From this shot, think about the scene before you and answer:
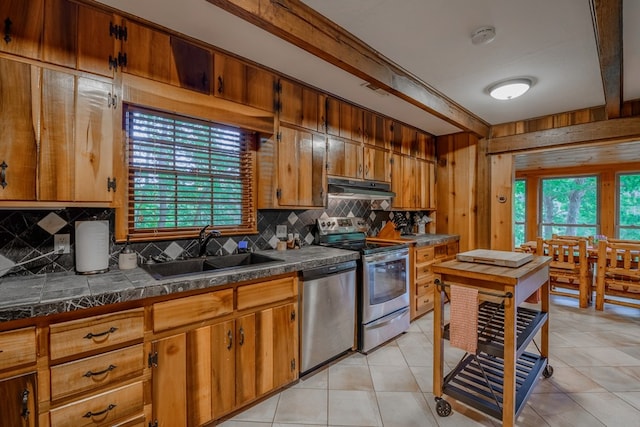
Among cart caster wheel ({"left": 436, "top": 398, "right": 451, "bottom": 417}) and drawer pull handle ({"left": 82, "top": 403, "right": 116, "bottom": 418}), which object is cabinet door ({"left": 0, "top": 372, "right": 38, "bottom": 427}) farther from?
cart caster wheel ({"left": 436, "top": 398, "right": 451, "bottom": 417})

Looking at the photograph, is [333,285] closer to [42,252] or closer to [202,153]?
[202,153]

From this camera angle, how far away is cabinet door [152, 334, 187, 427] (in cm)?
154

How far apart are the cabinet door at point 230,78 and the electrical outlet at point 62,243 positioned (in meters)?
1.29

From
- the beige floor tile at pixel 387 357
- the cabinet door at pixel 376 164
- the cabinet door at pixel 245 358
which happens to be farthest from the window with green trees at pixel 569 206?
the cabinet door at pixel 245 358

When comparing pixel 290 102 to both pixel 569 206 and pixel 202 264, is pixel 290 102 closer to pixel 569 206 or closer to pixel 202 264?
pixel 202 264

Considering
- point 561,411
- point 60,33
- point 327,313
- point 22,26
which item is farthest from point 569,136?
point 22,26

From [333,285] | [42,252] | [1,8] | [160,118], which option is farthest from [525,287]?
[1,8]

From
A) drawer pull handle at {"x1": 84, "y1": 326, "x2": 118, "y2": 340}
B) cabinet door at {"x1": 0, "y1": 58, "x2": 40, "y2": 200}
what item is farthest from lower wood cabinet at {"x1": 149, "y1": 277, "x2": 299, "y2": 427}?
cabinet door at {"x1": 0, "y1": 58, "x2": 40, "y2": 200}

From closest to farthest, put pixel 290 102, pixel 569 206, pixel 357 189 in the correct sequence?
pixel 290 102
pixel 357 189
pixel 569 206

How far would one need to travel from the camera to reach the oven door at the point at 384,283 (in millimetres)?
2602

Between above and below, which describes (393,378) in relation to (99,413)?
below

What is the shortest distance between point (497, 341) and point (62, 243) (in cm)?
272

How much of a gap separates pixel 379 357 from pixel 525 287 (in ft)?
4.49

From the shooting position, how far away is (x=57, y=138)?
1.51 m
